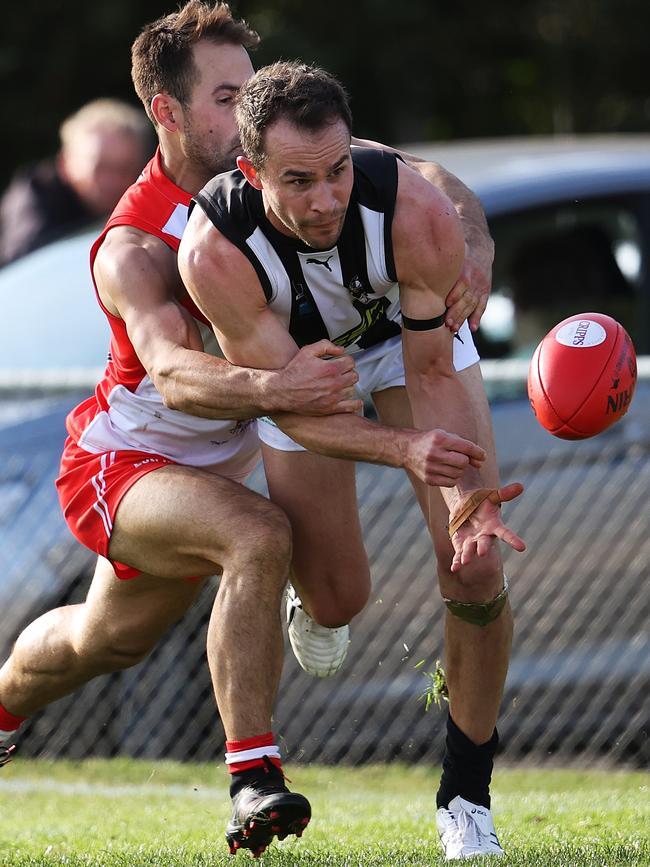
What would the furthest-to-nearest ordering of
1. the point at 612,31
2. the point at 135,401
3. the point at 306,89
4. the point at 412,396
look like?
the point at 612,31, the point at 135,401, the point at 412,396, the point at 306,89

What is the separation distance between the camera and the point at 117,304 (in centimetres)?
473

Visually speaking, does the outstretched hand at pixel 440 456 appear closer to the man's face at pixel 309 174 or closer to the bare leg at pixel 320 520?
the man's face at pixel 309 174

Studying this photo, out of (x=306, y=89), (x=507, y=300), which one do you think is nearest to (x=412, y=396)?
(x=306, y=89)

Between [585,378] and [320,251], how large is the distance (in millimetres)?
845

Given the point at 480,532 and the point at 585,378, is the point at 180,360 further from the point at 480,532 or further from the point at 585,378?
the point at 585,378

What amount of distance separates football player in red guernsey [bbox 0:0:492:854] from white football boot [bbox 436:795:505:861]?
2.18ft

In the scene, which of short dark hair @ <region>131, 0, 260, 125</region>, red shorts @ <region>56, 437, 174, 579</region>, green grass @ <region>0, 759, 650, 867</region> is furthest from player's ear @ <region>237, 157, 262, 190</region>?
green grass @ <region>0, 759, 650, 867</region>

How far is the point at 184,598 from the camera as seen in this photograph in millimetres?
5082

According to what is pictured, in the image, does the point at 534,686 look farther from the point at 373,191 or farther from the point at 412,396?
the point at 373,191

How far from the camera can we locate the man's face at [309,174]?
13.8 feet

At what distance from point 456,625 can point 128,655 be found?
1087 millimetres

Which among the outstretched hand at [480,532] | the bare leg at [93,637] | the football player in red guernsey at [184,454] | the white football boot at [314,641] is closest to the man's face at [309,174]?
the football player in red guernsey at [184,454]

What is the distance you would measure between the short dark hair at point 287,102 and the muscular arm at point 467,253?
0.48 meters

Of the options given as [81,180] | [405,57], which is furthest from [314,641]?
A: [405,57]
